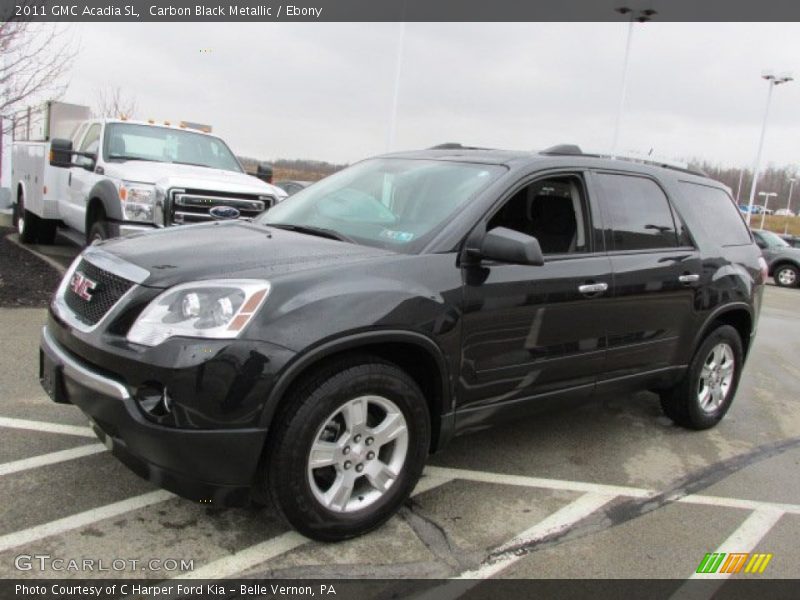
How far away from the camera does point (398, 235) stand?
3.45m

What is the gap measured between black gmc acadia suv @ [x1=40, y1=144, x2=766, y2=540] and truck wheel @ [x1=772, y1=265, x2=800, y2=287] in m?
19.9

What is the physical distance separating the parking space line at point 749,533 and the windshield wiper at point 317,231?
228 cm

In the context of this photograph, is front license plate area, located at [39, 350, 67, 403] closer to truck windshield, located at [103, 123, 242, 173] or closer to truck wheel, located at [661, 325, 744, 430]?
truck wheel, located at [661, 325, 744, 430]

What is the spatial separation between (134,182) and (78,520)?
4.63 metres

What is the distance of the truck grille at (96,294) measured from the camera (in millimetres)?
2955

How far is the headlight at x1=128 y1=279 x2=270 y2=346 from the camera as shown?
2672 millimetres

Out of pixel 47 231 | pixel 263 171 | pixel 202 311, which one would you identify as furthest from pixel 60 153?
pixel 202 311

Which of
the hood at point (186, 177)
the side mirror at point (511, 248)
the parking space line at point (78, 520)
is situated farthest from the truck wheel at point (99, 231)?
the side mirror at point (511, 248)

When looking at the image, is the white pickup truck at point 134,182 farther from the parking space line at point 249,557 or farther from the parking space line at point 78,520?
the parking space line at point 249,557

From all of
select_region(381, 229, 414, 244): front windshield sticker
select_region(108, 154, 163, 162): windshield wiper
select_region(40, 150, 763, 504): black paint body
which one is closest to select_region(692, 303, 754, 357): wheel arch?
select_region(40, 150, 763, 504): black paint body

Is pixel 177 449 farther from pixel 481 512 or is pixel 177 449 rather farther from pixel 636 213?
pixel 636 213

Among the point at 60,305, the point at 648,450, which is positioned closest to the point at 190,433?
the point at 60,305

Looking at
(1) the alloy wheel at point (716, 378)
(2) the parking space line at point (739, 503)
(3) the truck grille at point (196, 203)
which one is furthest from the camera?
(3) the truck grille at point (196, 203)
